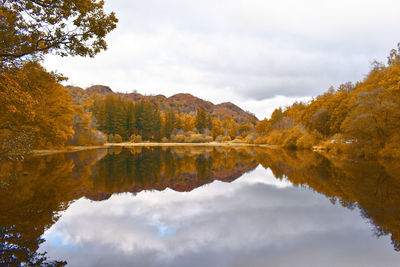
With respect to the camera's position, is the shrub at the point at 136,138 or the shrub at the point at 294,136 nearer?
the shrub at the point at 294,136

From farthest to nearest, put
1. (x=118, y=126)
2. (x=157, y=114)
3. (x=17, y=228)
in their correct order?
(x=157, y=114)
(x=118, y=126)
(x=17, y=228)

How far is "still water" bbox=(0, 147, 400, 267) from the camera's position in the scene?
416 centimetres

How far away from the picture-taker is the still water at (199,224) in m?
4.16

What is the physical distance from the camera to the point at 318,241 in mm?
4781

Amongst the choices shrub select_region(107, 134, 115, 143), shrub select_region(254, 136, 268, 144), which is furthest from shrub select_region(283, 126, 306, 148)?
shrub select_region(107, 134, 115, 143)

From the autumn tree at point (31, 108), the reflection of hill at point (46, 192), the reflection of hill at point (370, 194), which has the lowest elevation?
the reflection of hill at point (46, 192)

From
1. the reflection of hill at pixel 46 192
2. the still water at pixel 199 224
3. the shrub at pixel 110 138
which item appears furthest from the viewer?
the shrub at pixel 110 138

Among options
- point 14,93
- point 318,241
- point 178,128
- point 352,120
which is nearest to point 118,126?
→ point 178,128

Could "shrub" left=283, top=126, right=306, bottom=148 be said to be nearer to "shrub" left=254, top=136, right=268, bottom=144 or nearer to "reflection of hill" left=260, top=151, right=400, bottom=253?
"shrub" left=254, top=136, right=268, bottom=144

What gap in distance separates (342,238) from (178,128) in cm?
7775

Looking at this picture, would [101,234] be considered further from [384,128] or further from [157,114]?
[157,114]

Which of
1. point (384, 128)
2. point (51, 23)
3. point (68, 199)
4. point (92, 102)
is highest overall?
point (92, 102)

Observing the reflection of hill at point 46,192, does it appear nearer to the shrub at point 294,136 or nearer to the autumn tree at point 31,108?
the autumn tree at point 31,108

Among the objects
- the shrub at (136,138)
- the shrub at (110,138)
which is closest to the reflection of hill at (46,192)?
the shrub at (110,138)
